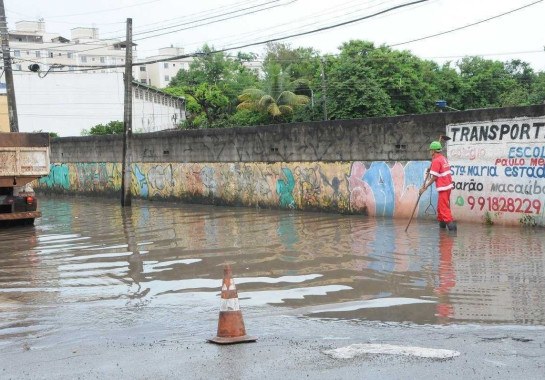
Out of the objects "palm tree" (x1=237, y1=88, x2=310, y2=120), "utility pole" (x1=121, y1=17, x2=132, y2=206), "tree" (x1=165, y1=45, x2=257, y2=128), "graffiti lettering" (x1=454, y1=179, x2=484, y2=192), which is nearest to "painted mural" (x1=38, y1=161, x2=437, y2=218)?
"graffiti lettering" (x1=454, y1=179, x2=484, y2=192)

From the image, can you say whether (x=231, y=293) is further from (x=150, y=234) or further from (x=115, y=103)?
(x=115, y=103)

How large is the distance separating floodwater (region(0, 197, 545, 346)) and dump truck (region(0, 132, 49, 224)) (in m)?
1.22

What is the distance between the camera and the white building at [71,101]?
61406 mm

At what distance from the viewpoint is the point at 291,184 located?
18.5 metres

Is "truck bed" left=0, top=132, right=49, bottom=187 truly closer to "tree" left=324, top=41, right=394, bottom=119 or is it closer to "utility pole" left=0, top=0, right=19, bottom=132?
"utility pole" left=0, top=0, right=19, bottom=132

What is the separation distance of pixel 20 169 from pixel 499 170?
10.9 meters

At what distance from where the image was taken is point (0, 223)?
17.5 meters

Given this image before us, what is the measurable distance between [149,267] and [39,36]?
109099 mm

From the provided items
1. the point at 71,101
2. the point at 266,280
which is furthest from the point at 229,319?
the point at 71,101

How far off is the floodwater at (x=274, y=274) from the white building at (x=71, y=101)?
49427 millimetres

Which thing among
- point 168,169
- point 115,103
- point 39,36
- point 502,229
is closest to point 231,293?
point 502,229

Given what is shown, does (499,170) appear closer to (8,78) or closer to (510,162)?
(510,162)

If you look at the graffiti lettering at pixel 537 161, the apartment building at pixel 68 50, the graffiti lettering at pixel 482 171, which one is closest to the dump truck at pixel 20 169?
the graffiti lettering at pixel 482 171

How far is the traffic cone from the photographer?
19.4 feet
